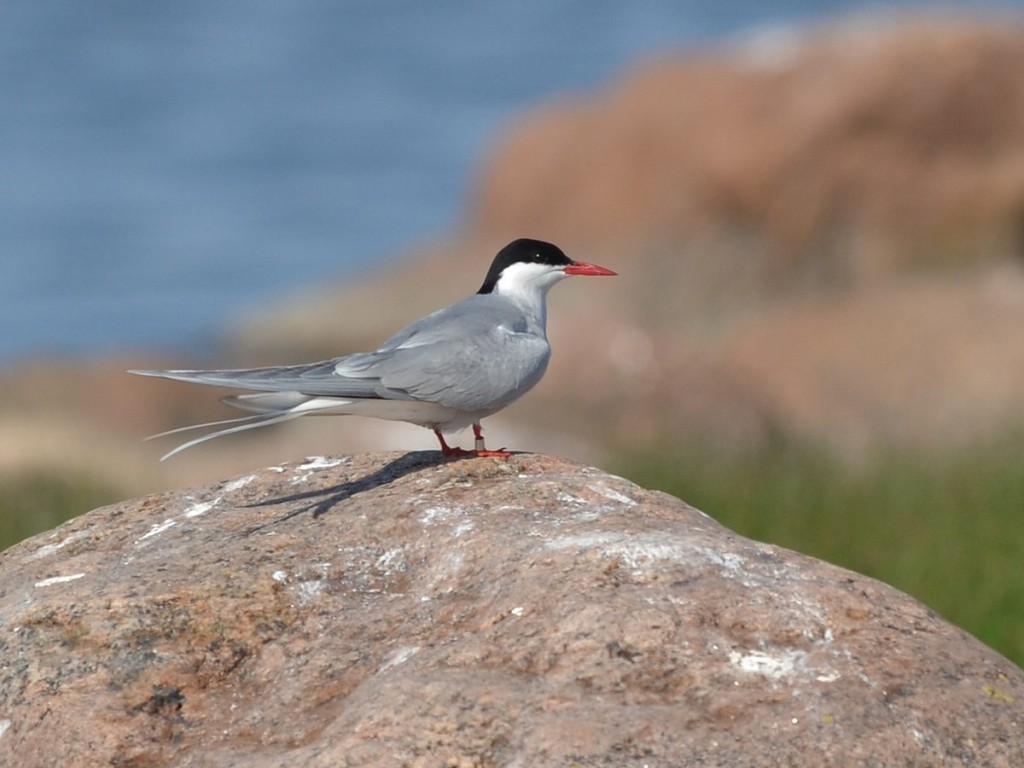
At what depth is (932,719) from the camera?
343 cm

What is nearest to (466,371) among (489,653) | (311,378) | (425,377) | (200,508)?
(425,377)

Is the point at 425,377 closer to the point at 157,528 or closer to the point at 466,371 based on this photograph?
the point at 466,371

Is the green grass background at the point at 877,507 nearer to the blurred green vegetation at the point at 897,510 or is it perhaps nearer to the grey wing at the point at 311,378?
the blurred green vegetation at the point at 897,510

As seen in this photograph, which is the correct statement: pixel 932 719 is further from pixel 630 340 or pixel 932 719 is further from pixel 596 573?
pixel 630 340

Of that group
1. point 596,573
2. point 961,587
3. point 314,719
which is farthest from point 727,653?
point 961,587

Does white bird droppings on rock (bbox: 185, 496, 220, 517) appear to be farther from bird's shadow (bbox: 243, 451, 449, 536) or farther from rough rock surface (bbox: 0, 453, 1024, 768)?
rough rock surface (bbox: 0, 453, 1024, 768)

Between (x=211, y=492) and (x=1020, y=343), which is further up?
(x=211, y=492)

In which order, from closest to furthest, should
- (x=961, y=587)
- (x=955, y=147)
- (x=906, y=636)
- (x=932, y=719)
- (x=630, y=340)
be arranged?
(x=932, y=719)
(x=906, y=636)
(x=961, y=587)
(x=630, y=340)
(x=955, y=147)

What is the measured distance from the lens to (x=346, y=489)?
4.57 metres

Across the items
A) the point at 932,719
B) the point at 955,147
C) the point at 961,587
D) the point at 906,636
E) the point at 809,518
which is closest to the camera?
the point at 932,719

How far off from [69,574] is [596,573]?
1278 millimetres

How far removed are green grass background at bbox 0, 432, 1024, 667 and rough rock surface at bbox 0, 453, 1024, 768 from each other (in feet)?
8.94

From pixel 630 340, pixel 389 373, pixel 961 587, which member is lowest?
pixel 961 587

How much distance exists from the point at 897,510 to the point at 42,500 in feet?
13.1
